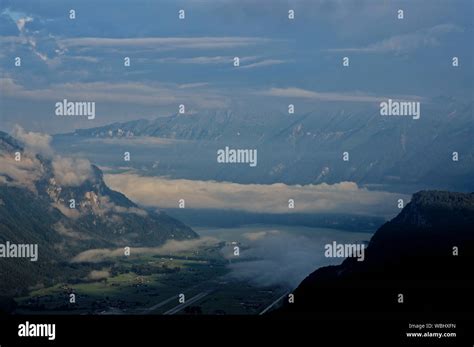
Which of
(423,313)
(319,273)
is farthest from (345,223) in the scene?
(423,313)

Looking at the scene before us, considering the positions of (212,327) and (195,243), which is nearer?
(212,327)

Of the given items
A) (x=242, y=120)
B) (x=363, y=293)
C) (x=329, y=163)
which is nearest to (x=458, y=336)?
(x=363, y=293)

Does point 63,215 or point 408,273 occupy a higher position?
point 63,215

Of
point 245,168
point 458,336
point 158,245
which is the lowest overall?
point 458,336

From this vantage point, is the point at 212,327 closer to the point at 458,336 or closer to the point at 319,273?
the point at 319,273

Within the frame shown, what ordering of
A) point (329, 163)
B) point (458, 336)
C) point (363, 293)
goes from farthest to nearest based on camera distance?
point (329, 163), point (363, 293), point (458, 336)

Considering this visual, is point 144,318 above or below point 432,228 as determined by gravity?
below

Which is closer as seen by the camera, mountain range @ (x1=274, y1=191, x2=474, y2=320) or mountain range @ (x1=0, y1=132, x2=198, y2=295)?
mountain range @ (x1=274, y1=191, x2=474, y2=320)

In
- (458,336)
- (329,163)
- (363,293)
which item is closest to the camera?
(458,336)

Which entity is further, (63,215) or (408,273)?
(63,215)

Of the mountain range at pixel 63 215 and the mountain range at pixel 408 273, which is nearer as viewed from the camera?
the mountain range at pixel 408 273

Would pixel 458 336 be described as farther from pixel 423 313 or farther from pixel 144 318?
pixel 144 318
